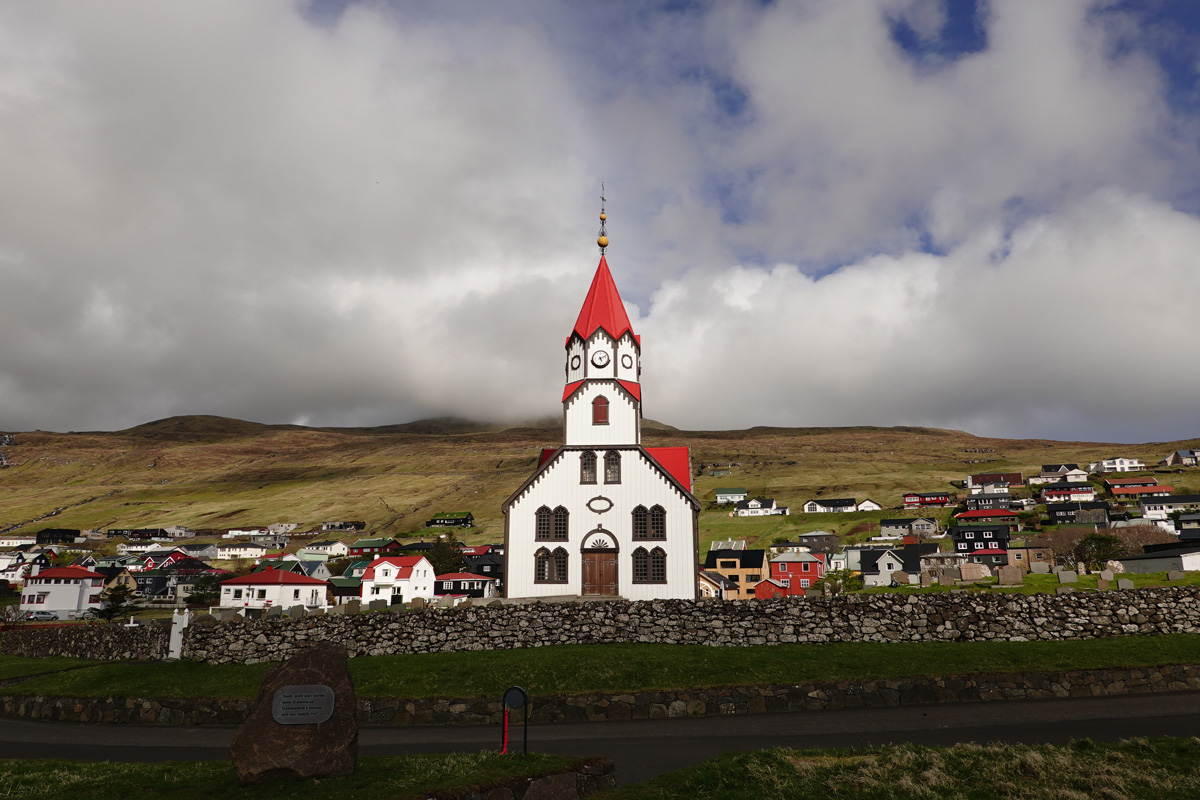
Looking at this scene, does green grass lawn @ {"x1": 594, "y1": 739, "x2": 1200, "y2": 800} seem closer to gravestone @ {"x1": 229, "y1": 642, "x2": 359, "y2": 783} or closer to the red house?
gravestone @ {"x1": 229, "y1": 642, "x2": 359, "y2": 783}

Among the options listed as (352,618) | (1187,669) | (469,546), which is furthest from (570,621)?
(469,546)

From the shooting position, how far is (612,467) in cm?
4169

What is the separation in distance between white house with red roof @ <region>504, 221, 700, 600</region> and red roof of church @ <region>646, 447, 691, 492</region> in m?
1.04

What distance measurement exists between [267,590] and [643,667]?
59.8m

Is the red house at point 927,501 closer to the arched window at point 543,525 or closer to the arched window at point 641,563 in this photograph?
the arched window at point 641,563

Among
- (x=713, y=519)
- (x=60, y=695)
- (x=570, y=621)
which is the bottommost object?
(x=60, y=695)

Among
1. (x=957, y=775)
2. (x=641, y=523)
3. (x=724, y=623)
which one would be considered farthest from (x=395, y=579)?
(x=957, y=775)

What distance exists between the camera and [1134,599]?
2806cm

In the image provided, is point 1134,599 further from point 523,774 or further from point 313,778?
point 313,778

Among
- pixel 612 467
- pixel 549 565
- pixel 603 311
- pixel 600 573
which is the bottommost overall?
pixel 600 573

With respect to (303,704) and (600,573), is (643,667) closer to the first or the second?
(303,704)

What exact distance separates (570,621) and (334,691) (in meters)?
17.5

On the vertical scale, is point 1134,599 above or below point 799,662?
above

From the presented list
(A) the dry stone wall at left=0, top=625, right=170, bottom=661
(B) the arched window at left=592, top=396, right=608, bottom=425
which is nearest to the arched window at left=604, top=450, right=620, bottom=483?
(B) the arched window at left=592, top=396, right=608, bottom=425
